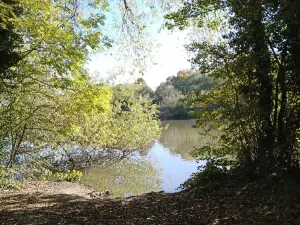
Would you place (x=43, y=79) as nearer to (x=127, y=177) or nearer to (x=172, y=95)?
(x=127, y=177)

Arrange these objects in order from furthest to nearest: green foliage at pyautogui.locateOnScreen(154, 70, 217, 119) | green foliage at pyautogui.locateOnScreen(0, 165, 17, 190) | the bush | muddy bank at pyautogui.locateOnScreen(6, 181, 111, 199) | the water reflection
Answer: green foliage at pyautogui.locateOnScreen(154, 70, 217, 119) → the water reflection → muddy bank at pyautogui.locateOnScreen(6, 181, 111, 199) → green foliage at pyautogui.locateOnScreen(0, 165, 17, 190) → the bush

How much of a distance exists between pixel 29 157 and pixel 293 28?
29.2ft

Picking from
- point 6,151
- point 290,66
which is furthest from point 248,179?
point 6,151

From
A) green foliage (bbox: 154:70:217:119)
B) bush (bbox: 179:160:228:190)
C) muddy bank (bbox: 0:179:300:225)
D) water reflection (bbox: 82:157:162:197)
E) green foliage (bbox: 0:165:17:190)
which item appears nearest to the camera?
muddy bank (bbox: 0:179:300:225)

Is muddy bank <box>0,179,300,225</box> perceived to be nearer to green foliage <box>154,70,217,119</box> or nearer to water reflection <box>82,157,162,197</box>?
water reflection <box>82,157,162,197</box>

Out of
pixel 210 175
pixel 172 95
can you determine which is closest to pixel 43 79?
pixel 210 175

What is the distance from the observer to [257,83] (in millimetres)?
6012

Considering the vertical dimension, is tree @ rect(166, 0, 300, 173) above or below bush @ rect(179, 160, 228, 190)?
above

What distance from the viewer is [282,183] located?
5.02m

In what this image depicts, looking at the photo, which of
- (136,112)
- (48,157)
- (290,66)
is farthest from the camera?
(136,112)

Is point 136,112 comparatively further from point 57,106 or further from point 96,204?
point 96,204

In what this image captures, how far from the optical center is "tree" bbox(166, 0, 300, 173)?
5312 millimetres

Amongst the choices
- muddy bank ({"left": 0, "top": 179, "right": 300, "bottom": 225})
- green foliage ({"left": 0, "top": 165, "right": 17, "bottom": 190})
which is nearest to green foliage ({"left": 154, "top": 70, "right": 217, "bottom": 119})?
green foliage ({"left": 0, "top": 165, "right": 17, "bottom": 190})

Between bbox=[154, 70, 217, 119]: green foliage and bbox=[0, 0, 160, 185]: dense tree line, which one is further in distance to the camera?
bbox=[154, 70, 217, 119]: green foliage
